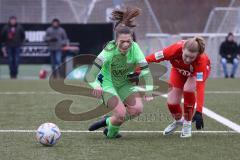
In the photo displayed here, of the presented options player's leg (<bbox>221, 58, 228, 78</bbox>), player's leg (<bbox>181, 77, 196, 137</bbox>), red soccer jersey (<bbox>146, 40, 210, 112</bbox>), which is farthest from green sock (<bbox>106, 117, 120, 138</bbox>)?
player's leg (<bbox>221, 58, 228, 78</bbox>)

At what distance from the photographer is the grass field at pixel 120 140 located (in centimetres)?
659

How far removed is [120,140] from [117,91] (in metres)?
0.72

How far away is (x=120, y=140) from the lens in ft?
25.4

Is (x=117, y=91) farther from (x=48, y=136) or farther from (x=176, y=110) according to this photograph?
(x=48, y=136)

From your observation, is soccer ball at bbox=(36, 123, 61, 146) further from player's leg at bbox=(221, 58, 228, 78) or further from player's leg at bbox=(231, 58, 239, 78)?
player's leg at bbox=(231, 58, 239, 78)

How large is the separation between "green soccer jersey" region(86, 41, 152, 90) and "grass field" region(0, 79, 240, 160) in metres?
0.66

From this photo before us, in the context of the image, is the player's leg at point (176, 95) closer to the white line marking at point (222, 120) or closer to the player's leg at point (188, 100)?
the player's leg at point (188, 100)

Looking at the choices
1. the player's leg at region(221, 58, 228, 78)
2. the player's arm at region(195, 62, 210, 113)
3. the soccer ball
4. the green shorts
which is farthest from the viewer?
the player's leg at region(221, 58, 228, 78)

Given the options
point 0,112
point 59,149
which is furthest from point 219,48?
point 59,149

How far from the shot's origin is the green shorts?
8.10 metres

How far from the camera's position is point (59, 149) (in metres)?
6.98

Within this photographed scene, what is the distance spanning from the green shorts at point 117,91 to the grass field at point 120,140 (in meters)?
0.45

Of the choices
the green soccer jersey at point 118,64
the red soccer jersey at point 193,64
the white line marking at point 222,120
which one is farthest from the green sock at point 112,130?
the white line marking at point 222,120

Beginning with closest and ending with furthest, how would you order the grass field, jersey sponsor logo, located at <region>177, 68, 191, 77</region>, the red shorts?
1. the grass field
2. jersey sponsor logo, located at <region>177, 68, 191, 77</region>
3. the red shorts
